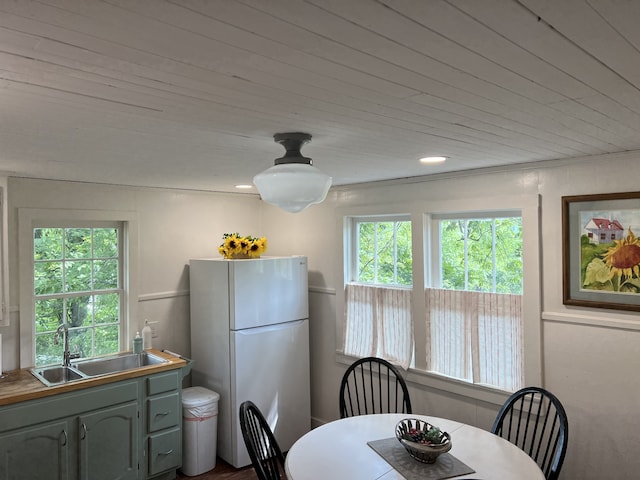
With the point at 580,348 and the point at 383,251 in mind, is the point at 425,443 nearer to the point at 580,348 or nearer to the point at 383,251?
→ the point at 580,348

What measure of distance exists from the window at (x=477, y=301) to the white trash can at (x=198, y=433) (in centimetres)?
168

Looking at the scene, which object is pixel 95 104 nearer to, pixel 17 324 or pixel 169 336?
pixel 17 324

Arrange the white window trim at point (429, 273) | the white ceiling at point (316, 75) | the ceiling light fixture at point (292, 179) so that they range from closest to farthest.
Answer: the white ceiling at point (316, 75), the ceiling light fixture at point (292, 179), the white window trim at point (429, 273)

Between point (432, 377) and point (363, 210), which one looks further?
point (363, 210)

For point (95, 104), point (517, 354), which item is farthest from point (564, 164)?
point (95, 104)

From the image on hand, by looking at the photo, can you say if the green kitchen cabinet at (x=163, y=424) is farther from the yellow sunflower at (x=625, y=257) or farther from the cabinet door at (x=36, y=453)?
the yellow sunflower at (x=625, y=257)

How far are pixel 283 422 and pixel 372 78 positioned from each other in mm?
3265

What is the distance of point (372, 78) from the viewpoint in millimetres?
1215

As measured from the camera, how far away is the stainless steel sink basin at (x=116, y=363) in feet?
11.4

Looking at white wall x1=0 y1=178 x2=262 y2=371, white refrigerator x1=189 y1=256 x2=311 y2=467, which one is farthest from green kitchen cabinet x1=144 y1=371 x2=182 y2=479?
white wall x1=0 y1=178 x2=262 y2=371

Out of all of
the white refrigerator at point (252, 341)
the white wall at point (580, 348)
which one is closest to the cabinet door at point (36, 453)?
the white refrigerator at point (252, 341)

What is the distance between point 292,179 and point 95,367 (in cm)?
259

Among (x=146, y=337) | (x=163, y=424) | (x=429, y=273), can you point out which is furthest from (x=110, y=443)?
(x=429, y=273)

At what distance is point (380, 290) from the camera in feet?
12.2
